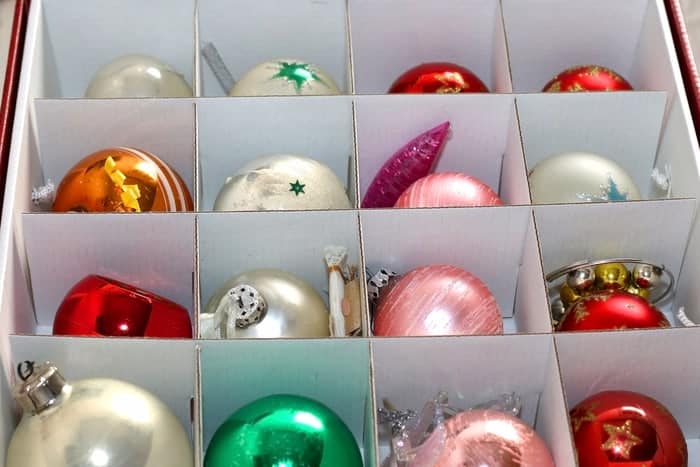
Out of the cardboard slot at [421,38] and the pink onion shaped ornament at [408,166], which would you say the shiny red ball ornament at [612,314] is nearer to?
the pink onion shaped ornament at [408,166]

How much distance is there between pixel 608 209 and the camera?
153 cm

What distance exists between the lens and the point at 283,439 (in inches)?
49.5

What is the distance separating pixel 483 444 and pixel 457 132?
585 millimetres

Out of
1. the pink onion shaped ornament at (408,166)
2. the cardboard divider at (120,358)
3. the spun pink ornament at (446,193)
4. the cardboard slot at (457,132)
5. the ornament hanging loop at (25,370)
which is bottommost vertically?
the ornament hanging loop at (25,370)

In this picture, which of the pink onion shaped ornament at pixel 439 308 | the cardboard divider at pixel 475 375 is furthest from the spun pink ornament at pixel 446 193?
the cardboard divider at pixel 475 375

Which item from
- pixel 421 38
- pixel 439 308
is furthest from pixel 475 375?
pixel 421 38

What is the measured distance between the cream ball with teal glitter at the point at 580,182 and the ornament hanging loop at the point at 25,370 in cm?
74

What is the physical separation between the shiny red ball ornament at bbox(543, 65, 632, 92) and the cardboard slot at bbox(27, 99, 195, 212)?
23.3 inches

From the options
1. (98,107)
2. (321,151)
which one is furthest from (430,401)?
(98,107)

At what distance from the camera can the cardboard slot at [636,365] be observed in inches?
55.1

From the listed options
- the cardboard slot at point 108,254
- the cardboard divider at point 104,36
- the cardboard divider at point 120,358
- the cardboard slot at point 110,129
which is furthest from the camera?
the cardboard divider at point 104,36

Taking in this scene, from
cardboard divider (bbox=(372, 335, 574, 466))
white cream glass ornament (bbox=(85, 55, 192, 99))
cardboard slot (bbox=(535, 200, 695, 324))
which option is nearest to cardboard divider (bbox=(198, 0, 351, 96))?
white cream glass ornament (bbox=(85, 55, 192, 99))

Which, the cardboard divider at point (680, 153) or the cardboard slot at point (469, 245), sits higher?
the cardboard divider at point (680, 153)

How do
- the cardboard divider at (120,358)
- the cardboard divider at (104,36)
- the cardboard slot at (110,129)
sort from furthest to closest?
1. the cardboard divider at (104,36)
2. the cardboard slot at (110,129)
3. the cardboard divider at (120,358)
